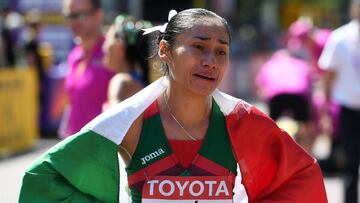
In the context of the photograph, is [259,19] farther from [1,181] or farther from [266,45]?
[1,181]

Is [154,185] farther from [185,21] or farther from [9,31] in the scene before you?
[9,31]

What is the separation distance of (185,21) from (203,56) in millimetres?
183

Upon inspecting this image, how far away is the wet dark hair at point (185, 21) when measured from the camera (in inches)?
151

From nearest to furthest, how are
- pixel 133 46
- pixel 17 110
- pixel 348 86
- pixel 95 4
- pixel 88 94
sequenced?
pixel 133 46
pixel 88 94
pixel 95 4
pixel 348 86
pixel 17 110

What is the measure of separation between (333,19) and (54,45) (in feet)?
28.3

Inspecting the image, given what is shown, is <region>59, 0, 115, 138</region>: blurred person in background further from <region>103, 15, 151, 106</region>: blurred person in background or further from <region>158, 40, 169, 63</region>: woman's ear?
<region>158, 40, 169, 63</region>: woman's ear

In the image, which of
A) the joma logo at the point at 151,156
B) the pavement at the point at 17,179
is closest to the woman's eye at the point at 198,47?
the joma logo at the point at 151,156

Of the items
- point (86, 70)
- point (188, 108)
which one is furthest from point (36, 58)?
point (188, 108)

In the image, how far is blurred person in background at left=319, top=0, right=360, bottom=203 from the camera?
323 inches

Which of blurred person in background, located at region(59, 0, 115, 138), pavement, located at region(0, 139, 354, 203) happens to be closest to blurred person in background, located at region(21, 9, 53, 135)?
pavement, located at region(0, 139, 354, 203)

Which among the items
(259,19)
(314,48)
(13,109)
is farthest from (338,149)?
(259,19)

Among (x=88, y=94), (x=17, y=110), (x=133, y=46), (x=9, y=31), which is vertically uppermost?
(x=133, y=46)

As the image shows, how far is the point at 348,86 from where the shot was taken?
840cm

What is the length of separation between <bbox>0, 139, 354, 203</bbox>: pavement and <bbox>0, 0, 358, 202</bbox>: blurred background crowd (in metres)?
0.25
